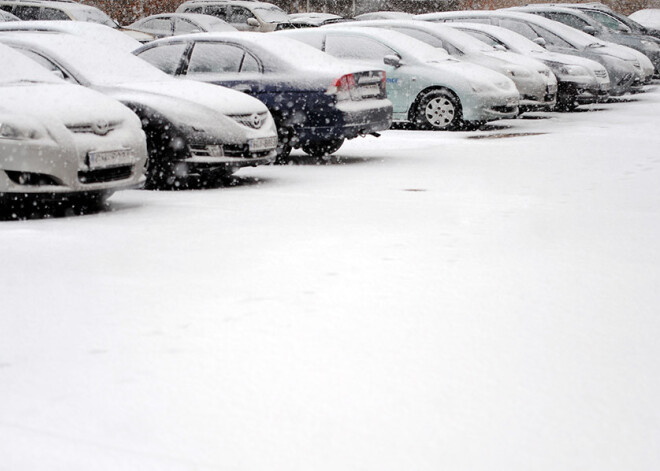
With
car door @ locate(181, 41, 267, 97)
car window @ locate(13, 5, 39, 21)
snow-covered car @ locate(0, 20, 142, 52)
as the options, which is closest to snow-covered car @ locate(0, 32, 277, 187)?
snow-covered car @ locate(0, 20, 142, 52)

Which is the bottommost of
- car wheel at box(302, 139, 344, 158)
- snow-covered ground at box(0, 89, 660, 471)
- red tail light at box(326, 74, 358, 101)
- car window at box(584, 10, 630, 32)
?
snow-covered ground at box(0, 89, 660, 471)

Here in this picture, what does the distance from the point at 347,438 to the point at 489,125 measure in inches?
548

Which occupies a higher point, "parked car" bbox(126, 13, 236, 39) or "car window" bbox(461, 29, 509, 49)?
"parked car" bbox(126, 13, 236, 39)

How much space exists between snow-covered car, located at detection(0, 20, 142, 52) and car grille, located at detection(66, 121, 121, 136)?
2.48 meters

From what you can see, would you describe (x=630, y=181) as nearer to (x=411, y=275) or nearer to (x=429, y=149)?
(x=429, y=149)

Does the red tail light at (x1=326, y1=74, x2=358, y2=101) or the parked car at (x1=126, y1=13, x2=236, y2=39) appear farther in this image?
the parked car at (x1=126, y1=13, x2=236, y2=39)

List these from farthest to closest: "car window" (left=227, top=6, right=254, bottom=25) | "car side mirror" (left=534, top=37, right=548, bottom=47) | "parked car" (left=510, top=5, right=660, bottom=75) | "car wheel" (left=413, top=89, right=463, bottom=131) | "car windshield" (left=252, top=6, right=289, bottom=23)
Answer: "car window" (left=227, top=6, right=254, bottom=25) < "car windshield" (left=252, top=6, right=289, bottom=23) < "parked car" (left=510, top=5, right=660, bottom=75) < "car side mirror" (left=534, top=37, right=548, bottom=47) < "car wheel" (left=413, top=89, right=463, bottom=131)

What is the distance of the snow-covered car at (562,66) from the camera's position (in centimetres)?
1912

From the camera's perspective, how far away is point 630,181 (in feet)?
33.8

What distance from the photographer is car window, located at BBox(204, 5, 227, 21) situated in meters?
29.2

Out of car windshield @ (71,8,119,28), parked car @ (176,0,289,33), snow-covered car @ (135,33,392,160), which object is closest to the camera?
snow-covered car @ (135,33,392,160)

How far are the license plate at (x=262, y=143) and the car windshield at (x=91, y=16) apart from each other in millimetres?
14735

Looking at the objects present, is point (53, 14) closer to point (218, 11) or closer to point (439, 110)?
point (218, 11)

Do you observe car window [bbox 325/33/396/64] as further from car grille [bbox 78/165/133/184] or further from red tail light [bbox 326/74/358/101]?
car grille [bbox 78/165/133/184]
